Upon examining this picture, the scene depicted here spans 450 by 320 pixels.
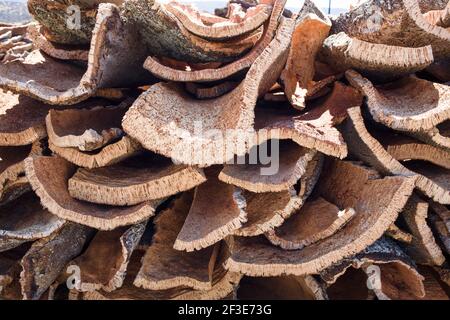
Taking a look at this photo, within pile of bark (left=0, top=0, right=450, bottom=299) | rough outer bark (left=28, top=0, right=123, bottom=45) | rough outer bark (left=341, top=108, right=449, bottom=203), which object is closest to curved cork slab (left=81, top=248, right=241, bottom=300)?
pile of bark (left=0, top=0, right=450, bottom=299)

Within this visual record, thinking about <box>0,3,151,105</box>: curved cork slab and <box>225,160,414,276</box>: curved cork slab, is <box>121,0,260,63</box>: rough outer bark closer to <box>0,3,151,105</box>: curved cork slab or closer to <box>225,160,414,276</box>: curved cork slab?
<box>0,3,151,105</box>: curved cork slab

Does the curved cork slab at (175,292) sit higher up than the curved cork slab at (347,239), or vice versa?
the curved cork slab at (347,239)

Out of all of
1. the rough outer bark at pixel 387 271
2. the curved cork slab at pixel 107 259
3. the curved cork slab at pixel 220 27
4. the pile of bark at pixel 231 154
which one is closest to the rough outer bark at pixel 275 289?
the pile of bark at pixel 231 154

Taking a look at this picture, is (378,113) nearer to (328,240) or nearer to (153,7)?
(328,240)

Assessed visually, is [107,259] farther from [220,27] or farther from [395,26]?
[395,26]

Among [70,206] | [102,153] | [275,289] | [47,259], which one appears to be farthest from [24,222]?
[275,289]

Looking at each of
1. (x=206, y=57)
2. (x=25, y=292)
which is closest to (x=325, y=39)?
(x=206, y=57)

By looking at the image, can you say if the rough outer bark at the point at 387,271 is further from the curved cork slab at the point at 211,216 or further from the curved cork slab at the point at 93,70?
the curved cork slab at the point at 93,70
